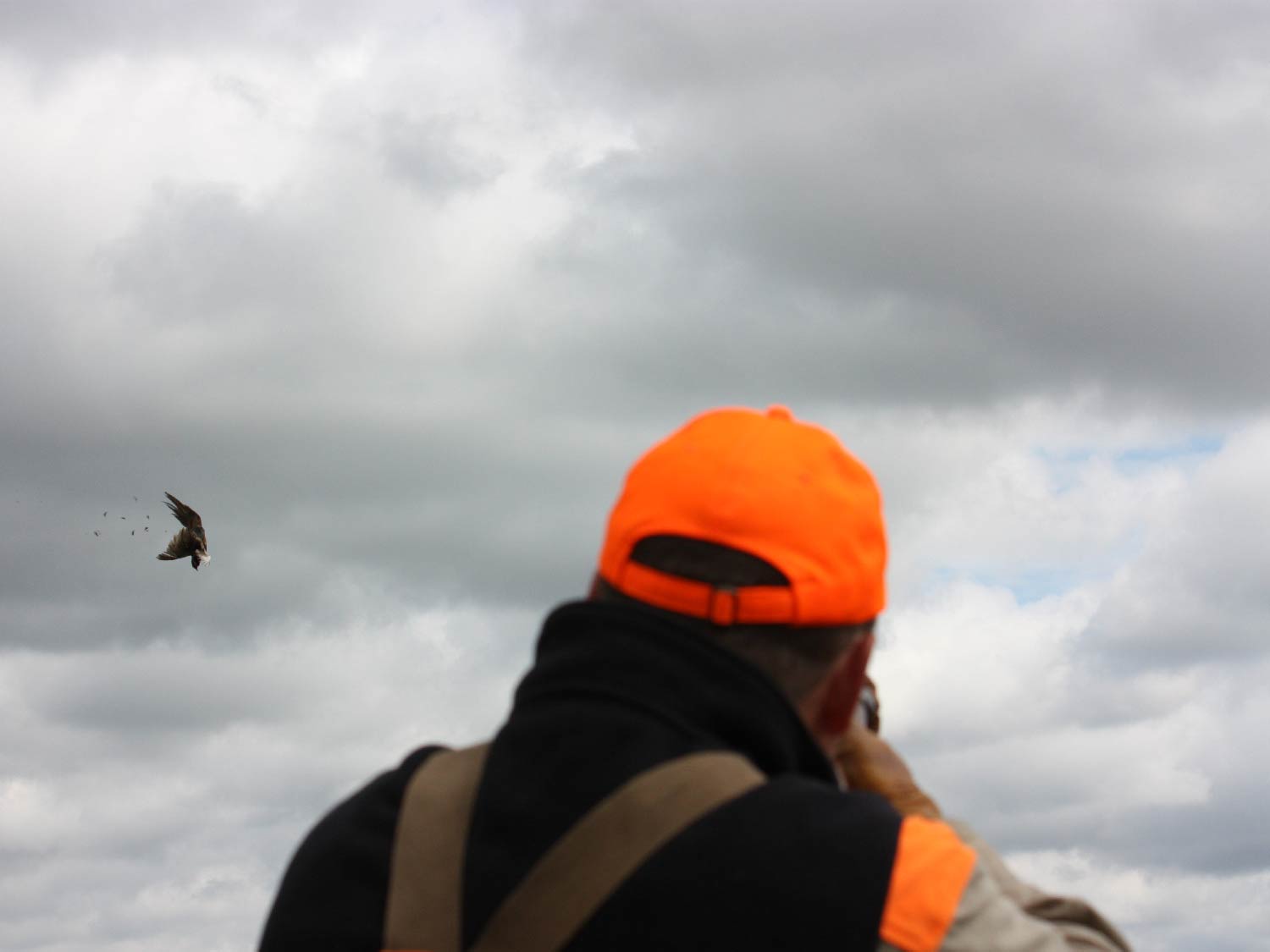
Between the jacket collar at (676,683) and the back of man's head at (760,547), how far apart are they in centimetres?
11

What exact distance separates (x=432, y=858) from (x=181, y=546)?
31.8 meters

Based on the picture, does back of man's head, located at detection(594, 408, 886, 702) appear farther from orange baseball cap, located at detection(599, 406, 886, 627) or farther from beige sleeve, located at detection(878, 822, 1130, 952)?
beige sleeve, located at detection(878, 822, 1130, 952)

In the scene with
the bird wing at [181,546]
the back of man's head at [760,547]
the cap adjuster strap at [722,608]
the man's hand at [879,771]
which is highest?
the bird wing at [181,546]

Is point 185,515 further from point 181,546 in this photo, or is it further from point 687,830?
point 687,830

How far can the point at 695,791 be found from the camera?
494 cm

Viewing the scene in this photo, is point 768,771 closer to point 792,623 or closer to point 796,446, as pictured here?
point 792,623

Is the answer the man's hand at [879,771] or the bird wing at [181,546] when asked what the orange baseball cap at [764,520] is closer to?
the man's hand at [879,771]

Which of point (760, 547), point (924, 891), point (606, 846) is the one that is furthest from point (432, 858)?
point (924, 891)

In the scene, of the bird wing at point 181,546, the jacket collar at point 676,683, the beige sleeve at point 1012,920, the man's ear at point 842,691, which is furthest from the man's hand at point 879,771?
the bird wing at point 181,546

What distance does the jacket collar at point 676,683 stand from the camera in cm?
511

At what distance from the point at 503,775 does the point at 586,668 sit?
400 mm

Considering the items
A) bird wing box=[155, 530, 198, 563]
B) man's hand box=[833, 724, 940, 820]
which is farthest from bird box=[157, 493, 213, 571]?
man's hand box=[833, 724, 940, 820]

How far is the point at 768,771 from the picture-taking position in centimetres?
529

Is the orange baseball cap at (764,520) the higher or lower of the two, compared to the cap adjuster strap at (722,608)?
higher
